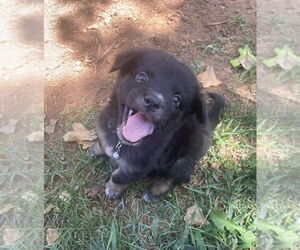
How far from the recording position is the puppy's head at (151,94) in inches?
92.6

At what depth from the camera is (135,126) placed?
8.26 ft

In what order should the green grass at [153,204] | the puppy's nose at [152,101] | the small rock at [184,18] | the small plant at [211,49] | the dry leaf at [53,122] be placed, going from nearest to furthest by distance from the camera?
the puppy's nose at [152,101] → the green grass at [153,204] → the dry leaf at [53,122] → the small plant at [211,49] → the small rock at [184,18]

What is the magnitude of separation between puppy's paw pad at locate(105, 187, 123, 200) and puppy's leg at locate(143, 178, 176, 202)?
0.20 meters

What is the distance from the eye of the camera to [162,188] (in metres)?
3.00

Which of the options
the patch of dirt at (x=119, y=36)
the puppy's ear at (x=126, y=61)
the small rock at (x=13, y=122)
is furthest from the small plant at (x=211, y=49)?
the small rock at (x=13, y=122)

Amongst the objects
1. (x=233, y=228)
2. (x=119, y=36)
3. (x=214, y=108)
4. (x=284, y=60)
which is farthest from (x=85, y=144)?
(x=284, y=60)

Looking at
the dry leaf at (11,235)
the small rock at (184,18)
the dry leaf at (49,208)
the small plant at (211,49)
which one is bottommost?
the dry leaf at (49,208)

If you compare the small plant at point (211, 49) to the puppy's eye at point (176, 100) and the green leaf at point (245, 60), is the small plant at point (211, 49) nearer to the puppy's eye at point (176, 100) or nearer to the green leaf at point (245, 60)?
the green leaf at point (245, 60)

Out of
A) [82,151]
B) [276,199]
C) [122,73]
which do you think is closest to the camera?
[122,73]

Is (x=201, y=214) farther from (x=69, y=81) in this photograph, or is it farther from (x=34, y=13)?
(x=34, y=13)

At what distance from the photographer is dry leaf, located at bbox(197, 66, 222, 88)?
3.62m

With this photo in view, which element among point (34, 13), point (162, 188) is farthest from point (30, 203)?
point (34, 13)

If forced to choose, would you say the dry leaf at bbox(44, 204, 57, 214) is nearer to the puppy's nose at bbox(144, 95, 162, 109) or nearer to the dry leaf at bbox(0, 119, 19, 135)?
the dry leaf at bbox(0, 119, 19, 135)

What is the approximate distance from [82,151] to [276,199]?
1.59 m
